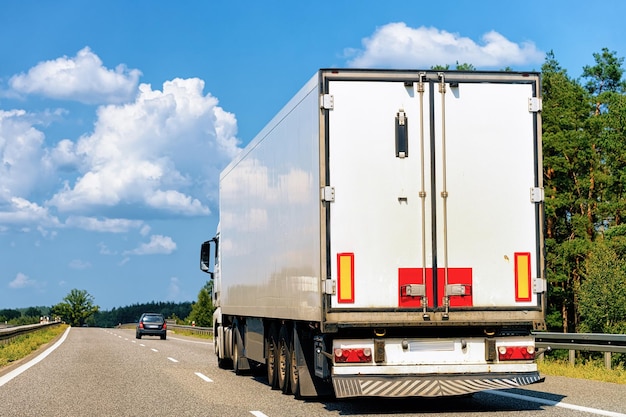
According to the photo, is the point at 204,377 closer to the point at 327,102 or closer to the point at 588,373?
the point at 588,373

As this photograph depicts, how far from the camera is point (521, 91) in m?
11.0

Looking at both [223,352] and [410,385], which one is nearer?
[410,385]

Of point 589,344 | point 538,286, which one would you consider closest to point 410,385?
point 538,286

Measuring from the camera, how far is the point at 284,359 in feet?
43.6

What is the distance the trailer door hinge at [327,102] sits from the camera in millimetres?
10508

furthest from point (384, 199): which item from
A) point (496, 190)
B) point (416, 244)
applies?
point (496, 190)

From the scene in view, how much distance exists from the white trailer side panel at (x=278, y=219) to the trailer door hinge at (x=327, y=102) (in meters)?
0.13

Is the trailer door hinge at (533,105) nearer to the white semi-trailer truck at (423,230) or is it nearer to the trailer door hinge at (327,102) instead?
the white semi-trailer truck at (423,230)

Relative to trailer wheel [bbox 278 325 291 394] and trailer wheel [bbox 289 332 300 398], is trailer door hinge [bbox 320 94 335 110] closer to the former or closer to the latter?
trailer wheel [bbox 289 332 300 398]

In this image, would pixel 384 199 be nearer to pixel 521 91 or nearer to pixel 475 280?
pixel 475 280

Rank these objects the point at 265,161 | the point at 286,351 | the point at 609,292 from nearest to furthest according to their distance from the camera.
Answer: the point at 286,351 < the point at 265,161 < the point at 609,292

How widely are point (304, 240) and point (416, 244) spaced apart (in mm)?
1466

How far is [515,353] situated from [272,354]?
4430mm

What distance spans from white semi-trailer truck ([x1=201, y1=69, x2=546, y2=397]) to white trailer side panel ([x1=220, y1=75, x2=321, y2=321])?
7 centimetres
